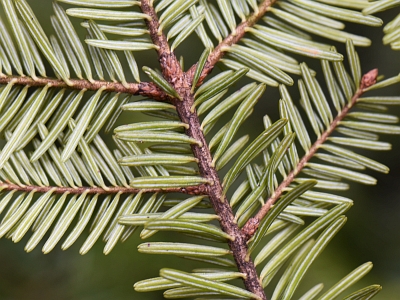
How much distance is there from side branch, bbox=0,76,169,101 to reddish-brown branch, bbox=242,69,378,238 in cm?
16

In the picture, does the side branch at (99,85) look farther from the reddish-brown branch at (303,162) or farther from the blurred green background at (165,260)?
the blurred green background at (165,260)

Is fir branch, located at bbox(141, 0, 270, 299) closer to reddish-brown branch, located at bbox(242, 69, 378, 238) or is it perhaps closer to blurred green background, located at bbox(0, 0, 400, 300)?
reddish-brown branch, located at bbox(242, 69, 378, 238)

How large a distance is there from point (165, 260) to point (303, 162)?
51 centimetres

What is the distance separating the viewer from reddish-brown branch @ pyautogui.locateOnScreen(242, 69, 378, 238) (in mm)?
412

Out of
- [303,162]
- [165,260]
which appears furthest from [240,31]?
[165,260]

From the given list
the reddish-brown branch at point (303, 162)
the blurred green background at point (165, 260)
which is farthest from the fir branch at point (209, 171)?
the blurred green background at point (165, 260)

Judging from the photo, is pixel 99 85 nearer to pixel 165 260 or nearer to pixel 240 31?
pixel 240 31

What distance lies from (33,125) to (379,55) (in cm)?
83

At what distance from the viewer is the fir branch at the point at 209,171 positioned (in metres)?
0.40

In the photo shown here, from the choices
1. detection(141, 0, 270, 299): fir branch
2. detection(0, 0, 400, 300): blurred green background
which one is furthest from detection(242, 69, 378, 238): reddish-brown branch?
detection(0, 0, 400, 300): blurred green background

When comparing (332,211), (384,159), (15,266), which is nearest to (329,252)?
(384,159)

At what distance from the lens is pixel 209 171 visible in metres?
0.41

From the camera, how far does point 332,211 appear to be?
387 millimetres

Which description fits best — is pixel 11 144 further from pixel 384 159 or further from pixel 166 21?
pixel 384 159
